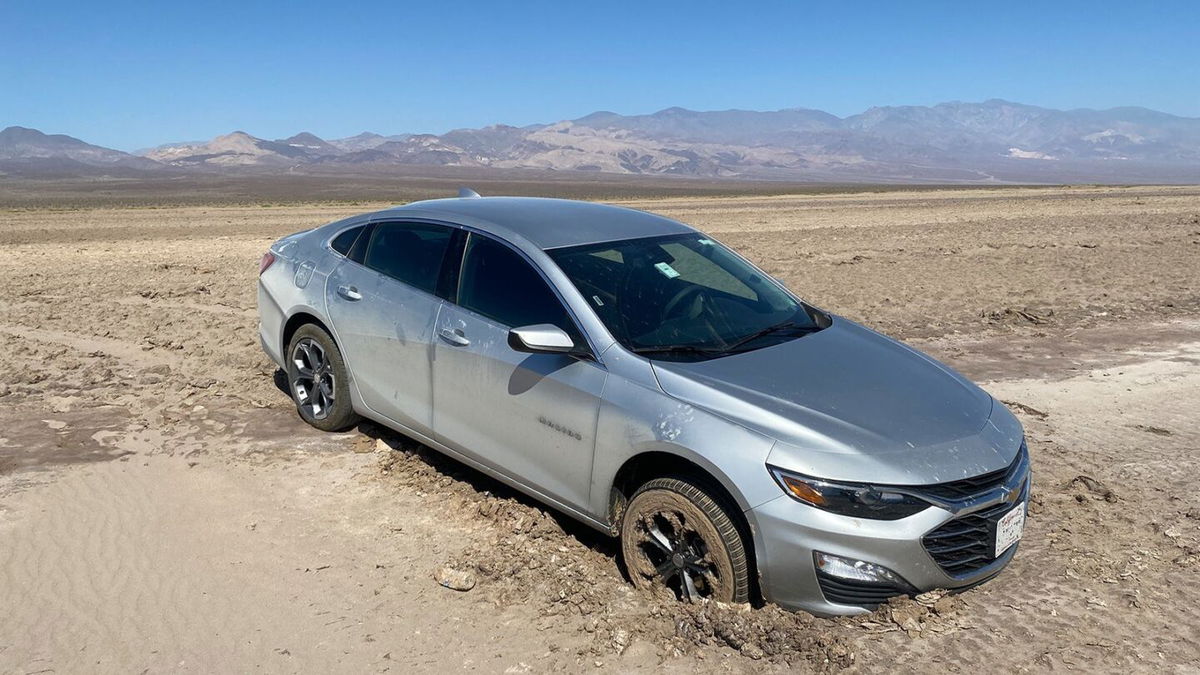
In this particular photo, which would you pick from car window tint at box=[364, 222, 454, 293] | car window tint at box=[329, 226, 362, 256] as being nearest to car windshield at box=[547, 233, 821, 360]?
car window tint at box=[364, 222, 454, 293]

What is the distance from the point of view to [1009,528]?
3750 mm


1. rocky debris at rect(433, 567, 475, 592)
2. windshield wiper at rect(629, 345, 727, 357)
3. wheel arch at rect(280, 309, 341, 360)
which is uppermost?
windshield wiper at rect(629, 345, 727, 357)

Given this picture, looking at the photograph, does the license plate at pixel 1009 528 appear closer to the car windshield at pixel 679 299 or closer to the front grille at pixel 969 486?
the front grille at pixel 969 486

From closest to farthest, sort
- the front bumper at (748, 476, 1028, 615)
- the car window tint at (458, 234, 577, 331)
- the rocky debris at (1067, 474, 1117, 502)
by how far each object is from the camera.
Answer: the front bumper at (748, 476, 1028, 615) → the car window tint at (458, 234, 577, 331) → the rocky debris at (1067, 474, 1117, 502)

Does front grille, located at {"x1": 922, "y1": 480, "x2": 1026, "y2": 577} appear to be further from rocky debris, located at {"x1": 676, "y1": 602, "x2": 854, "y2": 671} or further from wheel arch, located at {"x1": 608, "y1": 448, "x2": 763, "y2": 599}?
wheel arch, located at {"x1": 608, "y1": 448, "x2": 763, "y2": 599}

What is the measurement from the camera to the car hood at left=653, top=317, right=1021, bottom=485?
3.46m

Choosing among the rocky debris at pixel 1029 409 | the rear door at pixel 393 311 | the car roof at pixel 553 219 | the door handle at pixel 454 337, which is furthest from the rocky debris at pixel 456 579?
the rocky debris at pixel 1029 409

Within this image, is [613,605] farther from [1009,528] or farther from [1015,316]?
[1015,316]

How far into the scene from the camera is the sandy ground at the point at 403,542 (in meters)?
3.59

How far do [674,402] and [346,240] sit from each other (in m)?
2.90

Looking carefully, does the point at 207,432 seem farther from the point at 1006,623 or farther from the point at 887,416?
the point at 1006,623

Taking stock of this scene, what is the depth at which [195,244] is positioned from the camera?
64.3 ft

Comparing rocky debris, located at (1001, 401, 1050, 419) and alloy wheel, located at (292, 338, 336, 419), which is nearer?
alloy wheel, located at (292, 338, 336, 419)

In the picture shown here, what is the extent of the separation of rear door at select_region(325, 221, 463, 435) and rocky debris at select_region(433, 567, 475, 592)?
967 millimetres
